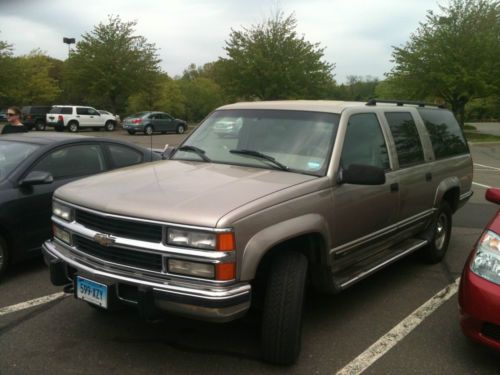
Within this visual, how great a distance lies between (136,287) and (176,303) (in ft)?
1.01

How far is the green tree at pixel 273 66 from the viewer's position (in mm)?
36062

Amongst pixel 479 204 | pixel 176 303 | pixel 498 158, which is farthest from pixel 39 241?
pixel 498 158

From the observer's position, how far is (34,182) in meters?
5.00

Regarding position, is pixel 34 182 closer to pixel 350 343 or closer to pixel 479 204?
pixel 350 343

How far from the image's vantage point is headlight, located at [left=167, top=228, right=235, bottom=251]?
2.94m

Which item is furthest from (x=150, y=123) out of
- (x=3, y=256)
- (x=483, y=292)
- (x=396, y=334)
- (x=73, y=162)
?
(x=483, y=292)

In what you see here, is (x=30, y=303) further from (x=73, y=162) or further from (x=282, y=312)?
(x=282, y=312)

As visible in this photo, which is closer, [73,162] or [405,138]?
[405,138]

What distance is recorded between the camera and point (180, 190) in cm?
336

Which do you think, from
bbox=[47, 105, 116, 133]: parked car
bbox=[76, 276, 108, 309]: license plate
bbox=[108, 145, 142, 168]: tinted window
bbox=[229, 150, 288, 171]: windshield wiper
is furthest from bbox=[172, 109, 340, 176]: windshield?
bbox=[47, 105, 116, 133]: parked car

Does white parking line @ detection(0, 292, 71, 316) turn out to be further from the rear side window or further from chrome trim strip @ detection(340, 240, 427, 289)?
the rear side window

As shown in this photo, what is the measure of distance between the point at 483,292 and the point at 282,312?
1264 millimetres

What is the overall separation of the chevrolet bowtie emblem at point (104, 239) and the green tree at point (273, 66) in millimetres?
33544

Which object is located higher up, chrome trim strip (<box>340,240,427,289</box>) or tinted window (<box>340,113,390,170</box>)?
tinted window (<box>340,113,390,170</box>)
